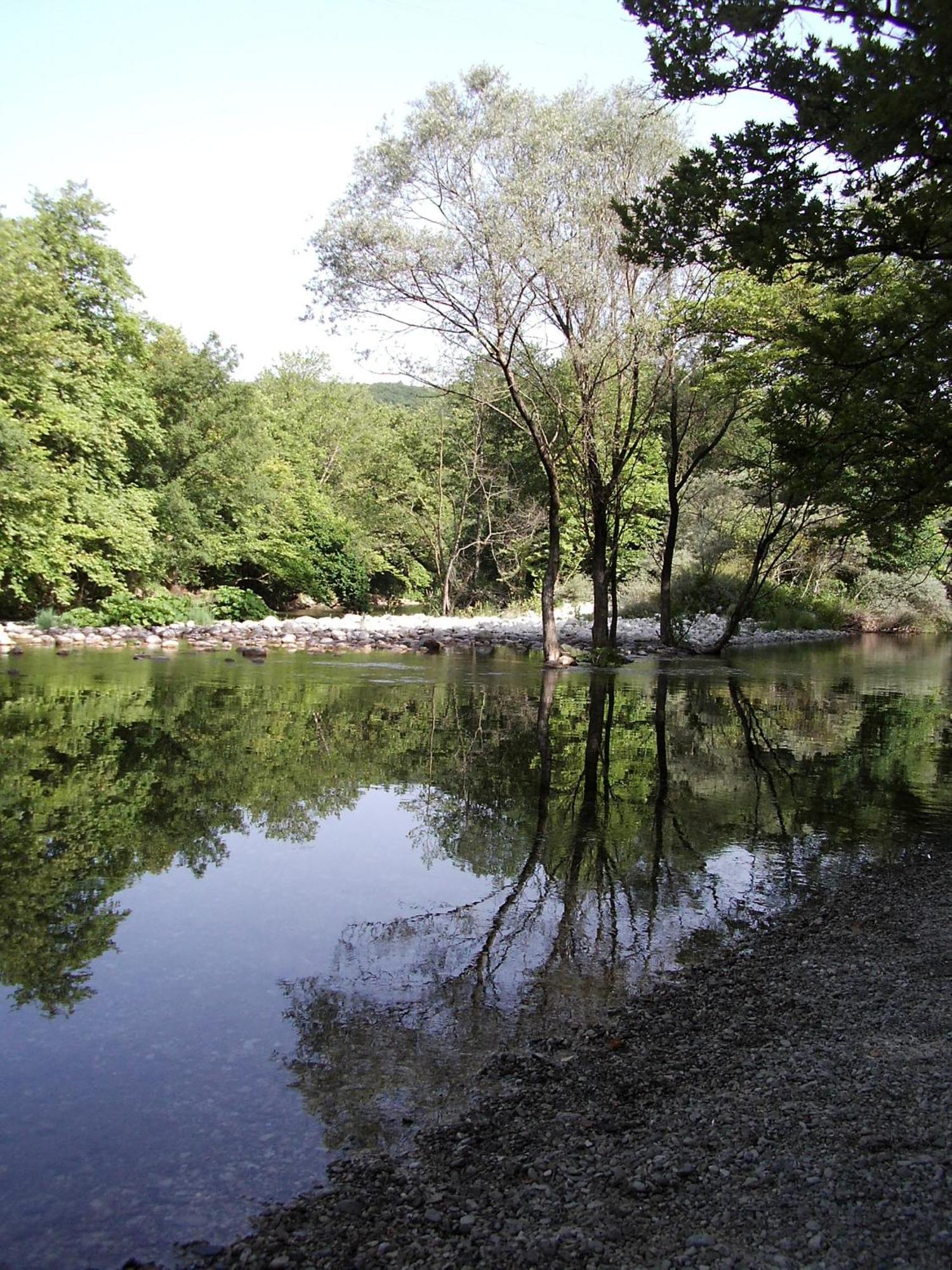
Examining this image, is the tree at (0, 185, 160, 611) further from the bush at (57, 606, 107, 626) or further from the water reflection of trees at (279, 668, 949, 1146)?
the water reflection of trees at (279, 668, 949, 1146)

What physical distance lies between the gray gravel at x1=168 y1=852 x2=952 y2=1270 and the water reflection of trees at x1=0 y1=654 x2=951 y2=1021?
0.63 metres

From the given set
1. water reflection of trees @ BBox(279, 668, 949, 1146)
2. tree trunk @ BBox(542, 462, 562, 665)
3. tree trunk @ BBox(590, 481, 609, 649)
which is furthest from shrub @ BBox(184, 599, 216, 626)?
water reflection of trees @ BBox(279, 668, 949, 1146)

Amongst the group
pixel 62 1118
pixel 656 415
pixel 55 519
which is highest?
pixel 656 415

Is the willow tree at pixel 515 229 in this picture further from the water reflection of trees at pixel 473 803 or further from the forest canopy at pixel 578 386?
the water reflection of trees at pixel 473 803

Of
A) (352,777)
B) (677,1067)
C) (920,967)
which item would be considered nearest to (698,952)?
(920,967)

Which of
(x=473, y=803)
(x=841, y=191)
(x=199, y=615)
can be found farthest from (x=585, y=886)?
(x=199, y=615)

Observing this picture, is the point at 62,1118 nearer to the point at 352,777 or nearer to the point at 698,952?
the point at 698,952

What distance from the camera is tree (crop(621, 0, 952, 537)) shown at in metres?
6.53

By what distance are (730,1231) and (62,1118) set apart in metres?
2.45

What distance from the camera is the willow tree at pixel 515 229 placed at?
1733 cm

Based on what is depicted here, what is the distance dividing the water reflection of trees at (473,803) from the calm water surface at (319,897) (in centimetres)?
3

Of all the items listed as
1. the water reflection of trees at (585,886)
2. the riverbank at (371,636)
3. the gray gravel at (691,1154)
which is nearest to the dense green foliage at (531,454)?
the riverbank at (371,636)

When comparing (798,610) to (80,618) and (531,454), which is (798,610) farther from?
(80,618)

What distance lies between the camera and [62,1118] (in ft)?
12.1
